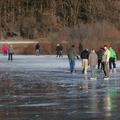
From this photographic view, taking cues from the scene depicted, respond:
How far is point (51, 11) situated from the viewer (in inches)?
3775

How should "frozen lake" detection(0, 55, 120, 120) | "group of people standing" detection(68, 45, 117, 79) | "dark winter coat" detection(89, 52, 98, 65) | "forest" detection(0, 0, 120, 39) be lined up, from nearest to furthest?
"frozen lake" detection(0, 55, 120, 120) → "group of people standing" detection(68, 45, 117, 79) → "dark winter coat" detection(89, 52, 98, 65) → "forest" detection(0, 0, 120, 39)

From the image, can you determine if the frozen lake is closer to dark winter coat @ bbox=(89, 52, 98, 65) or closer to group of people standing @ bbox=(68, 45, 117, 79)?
group of people standing @ bbox=(68, 45, 117, 79)

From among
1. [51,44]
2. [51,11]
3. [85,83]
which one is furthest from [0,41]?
[85,83]

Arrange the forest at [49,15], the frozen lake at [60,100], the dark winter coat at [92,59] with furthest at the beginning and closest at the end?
the forest at [49,15] → the dark winter coat at [92,59] → the frozen lake at [60,100]

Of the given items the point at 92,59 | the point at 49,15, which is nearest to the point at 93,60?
the point at 92,59

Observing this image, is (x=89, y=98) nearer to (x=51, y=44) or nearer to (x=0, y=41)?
(x=51, y=44)

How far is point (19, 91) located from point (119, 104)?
17.7ft

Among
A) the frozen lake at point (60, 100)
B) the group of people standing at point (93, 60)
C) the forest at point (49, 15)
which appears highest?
the forest at point (49, 15)

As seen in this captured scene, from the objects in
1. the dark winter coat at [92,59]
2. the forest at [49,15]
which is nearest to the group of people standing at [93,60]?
the dark winter coat at [92,59]

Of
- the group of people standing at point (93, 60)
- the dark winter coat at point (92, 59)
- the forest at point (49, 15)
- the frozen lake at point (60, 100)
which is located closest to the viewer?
the frozen lake at point (60, 100)

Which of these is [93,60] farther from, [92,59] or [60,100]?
[60,100]

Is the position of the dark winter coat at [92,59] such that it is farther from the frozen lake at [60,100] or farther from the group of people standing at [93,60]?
the frozen lake at [60,100]

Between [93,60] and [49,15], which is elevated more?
[49,15]

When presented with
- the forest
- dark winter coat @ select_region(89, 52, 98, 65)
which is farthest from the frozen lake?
the forest
